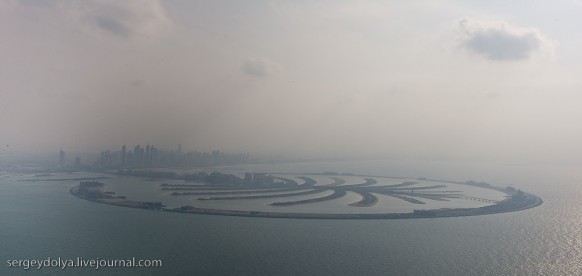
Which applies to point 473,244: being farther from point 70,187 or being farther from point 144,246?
point 70,187

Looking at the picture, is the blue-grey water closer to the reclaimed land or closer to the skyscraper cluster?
the reclaimed land

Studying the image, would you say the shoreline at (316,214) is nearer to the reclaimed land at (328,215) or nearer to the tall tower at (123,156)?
the reclaimed land at (328,215)

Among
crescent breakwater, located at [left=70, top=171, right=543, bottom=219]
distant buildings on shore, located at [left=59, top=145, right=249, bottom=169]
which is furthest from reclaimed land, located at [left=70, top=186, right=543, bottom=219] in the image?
→ distant buildings on shore, located at [left=59, top=145, right=249, bottom=169]

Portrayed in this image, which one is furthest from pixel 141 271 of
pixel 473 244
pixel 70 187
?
pixel 70 187

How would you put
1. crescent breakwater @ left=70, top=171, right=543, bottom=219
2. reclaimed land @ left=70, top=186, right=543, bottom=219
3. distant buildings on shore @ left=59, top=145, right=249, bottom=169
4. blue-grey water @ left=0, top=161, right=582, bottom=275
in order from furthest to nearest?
distant buildings on shore @ left=59, top=145, right=249, bottom=169, crescent breakwater @ left=70, top=171, right=543, bottom=219, reclaimed land @ left=70, top=186, right=543, bottom=219, blue-grey water @ left=0, top=161, right=582, bottom=275

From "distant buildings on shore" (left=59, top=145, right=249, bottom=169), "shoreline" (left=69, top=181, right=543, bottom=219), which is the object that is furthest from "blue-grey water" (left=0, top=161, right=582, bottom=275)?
"distant buildings on shore" (left=59, top=145, right=249, bottom=169)

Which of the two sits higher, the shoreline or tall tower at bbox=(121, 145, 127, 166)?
tall tower at bbox=(121, 145, 127, 166)

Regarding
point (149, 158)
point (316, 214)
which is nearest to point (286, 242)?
point (316, 214)

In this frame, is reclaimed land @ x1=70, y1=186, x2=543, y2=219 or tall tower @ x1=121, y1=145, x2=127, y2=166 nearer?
reclaimed land @ x1=70, y1=186, x2=543, y2=219

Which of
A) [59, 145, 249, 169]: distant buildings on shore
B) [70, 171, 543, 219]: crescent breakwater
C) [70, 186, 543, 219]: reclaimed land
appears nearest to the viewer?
[70, 186, 543, 219]: reclaimed land
